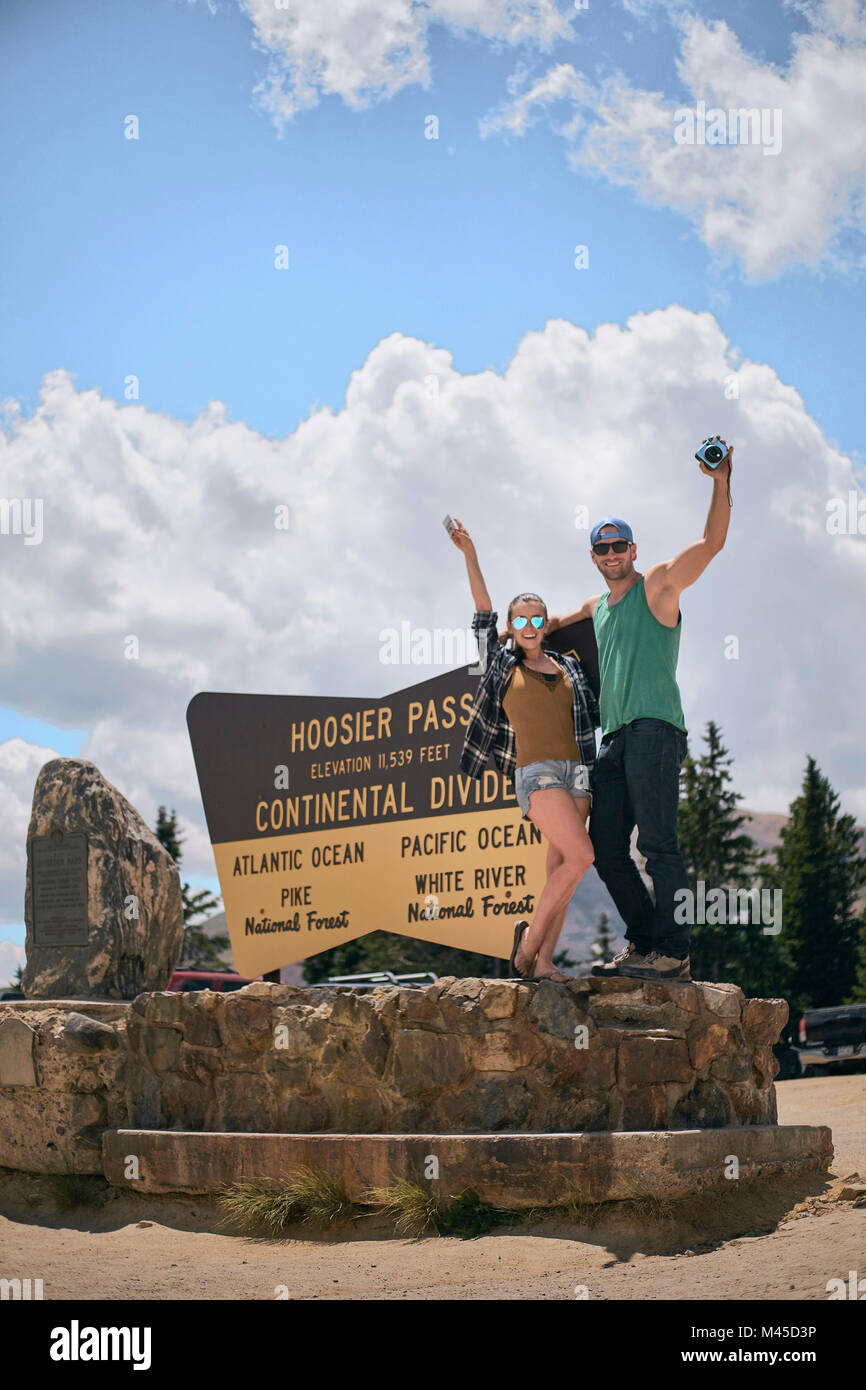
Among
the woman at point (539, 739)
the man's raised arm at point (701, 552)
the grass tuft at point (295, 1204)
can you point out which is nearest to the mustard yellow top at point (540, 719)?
the woman at point (539, 739)

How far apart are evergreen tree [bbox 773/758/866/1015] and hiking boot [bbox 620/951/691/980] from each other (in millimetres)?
27916

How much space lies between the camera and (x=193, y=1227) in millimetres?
6043

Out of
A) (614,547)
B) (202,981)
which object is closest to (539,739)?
(614,547)

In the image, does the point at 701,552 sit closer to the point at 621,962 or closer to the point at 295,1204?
the point at 621,962

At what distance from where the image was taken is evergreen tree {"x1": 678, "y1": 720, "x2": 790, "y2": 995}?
3341 cm

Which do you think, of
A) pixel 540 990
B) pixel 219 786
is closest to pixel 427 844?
pixel 219 786

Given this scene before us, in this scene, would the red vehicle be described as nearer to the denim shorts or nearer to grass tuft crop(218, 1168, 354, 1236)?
grass tuft crop(218, 1168, 354, 1236)

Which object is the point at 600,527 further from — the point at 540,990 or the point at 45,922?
the point at 45,922

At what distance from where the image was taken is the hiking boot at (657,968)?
5742 millimetres

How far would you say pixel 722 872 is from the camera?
36375 millimetres

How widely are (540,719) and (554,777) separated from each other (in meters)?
0.28

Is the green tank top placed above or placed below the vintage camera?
below

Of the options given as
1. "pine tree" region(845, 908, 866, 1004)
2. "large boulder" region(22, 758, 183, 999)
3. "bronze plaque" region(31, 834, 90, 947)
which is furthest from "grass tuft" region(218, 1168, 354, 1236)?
"pine tree" region(845, 908, 866, 1004)

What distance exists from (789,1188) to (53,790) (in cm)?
513
